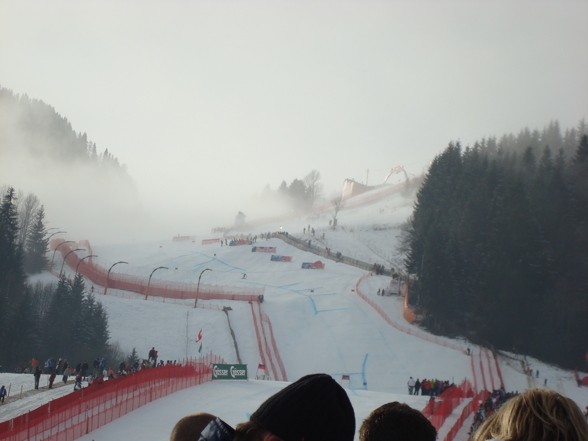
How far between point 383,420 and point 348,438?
1.42 ft

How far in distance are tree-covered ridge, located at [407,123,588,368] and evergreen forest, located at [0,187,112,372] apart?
86.9 ft

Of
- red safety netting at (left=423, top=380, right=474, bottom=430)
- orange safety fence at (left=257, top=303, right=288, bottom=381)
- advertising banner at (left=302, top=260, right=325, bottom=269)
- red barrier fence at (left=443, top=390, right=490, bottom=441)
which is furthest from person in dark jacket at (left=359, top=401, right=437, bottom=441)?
advertising banner at (left=302, top=260, right=325, bottom=269)

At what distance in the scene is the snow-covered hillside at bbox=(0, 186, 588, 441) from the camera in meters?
23.1

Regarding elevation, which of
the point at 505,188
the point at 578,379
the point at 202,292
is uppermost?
the point at 505,188

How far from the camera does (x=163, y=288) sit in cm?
5444

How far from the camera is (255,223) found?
101 m

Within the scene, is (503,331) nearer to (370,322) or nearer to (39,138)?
(370,322)

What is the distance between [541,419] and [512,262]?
49.9 metres

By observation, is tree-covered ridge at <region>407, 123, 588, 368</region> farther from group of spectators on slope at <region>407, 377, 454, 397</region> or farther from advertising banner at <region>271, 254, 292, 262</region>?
group of spectators on slope at <region>407, 377, 454, 397</region>

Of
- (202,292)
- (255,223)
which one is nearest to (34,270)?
(202,292)

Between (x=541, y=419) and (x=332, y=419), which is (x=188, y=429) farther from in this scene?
(x=541, y=419)

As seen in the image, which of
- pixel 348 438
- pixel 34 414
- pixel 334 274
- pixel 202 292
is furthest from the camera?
pixel 334 274

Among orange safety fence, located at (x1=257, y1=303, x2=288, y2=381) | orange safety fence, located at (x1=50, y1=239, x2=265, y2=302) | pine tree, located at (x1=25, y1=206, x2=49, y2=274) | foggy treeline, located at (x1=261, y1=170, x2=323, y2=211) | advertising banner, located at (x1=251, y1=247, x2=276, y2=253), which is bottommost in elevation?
orange safety fence, located at (x1=257, y1=303, x2=288, y2=381)

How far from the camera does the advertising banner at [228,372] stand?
27.7m
